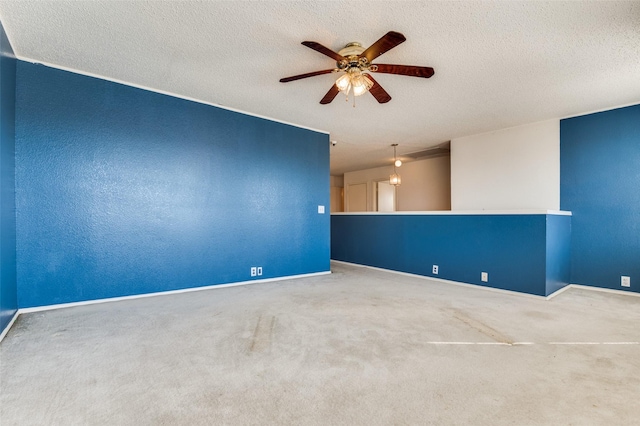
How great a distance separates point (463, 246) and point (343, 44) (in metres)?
3.33

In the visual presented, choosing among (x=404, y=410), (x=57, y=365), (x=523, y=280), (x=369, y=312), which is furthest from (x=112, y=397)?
(x=523, y=280)

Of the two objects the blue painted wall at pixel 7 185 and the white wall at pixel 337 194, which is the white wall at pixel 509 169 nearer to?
the white wall at pixel 337 194

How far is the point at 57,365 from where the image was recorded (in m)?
1.91

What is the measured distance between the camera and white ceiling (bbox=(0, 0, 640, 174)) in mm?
2221

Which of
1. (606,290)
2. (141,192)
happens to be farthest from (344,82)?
(606,290)

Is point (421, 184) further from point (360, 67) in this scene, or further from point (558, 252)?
point (360, 67)

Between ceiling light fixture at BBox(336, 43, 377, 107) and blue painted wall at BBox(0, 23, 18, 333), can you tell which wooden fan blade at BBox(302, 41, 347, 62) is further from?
blue painted wall at BBox(0, 23, 18, 333)

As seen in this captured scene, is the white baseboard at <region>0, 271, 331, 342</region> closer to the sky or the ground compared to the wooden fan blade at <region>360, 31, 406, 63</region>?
closer to the ground

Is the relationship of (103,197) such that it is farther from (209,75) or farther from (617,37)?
(617,37)

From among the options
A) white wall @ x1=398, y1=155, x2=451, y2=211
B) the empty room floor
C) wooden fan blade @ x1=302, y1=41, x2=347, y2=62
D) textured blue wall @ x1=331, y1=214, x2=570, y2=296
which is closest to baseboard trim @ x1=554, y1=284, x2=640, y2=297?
textured blue wall @ x1=331, y1=214, x2=570, y2=296

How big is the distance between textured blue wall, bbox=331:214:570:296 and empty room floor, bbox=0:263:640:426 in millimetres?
628

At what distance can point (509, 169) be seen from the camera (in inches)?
199

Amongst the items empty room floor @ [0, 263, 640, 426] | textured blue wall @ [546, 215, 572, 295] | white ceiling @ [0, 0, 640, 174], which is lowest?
empty room floor @ [0, 263, 640, 426]

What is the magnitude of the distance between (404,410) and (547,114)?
15.6 feet
